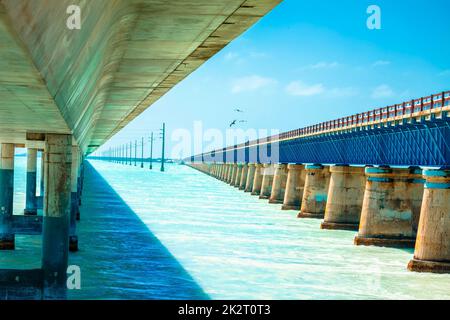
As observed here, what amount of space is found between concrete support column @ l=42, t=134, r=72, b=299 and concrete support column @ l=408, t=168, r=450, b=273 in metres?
15.7

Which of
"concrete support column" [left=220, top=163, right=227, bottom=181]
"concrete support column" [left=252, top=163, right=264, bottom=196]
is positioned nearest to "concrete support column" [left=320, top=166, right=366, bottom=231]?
"concrete support column" [left=252, top=163, right=264, bottom=196]

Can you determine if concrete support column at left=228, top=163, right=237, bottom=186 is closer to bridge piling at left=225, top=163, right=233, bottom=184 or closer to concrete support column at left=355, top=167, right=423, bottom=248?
bridge piling at left=225, top=163, right=233, bottom=184

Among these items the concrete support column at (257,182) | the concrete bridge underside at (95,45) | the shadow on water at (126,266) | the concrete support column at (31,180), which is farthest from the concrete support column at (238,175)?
the concrete bridge underside at (95,45)

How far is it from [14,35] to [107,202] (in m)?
62.6

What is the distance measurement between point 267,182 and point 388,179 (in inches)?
1799

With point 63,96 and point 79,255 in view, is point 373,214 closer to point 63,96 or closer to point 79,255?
point 79,255

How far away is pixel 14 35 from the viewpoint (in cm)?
638

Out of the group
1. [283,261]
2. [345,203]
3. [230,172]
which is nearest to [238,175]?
[230,172]

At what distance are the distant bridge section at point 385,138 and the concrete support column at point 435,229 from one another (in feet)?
6.31

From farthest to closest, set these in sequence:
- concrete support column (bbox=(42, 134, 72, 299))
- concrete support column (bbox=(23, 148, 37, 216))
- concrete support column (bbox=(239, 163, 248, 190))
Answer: concrete support column (bbox=(239, 163, 248, 190))
concrete support column (bbox=(23, 148, 37, 216))
concrete support column (bbox=(42, 134, 72, 299))

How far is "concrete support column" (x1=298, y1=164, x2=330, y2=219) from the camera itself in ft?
188

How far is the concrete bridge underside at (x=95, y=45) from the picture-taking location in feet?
23.2

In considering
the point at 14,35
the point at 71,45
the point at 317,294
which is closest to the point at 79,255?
the point at 317,294

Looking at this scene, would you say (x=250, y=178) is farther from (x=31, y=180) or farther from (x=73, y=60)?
(x=73, y=60)
